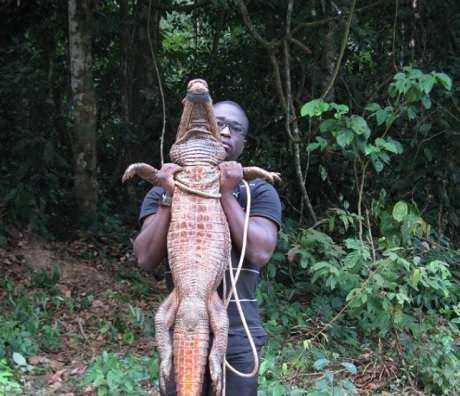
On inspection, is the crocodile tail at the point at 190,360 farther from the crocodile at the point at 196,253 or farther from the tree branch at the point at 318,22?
the tree branch at the point at 318,22

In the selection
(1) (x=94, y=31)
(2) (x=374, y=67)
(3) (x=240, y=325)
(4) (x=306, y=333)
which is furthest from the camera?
(2) (x=374, y=67)

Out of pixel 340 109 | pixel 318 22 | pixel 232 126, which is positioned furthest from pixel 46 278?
pixel 232 126

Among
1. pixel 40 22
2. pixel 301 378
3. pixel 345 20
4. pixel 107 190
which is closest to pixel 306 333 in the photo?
pixel 301 378

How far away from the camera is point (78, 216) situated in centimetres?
744

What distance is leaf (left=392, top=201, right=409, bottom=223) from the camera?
17.0ft

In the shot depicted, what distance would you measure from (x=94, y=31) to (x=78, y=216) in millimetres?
1770

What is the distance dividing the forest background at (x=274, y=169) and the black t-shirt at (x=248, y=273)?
1.68 m

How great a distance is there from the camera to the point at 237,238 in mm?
2436

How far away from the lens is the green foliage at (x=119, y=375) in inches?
165

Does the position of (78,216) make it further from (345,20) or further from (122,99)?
(345,20)

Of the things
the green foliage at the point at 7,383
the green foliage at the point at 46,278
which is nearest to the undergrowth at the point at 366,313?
the green foliage at the point at 7,383

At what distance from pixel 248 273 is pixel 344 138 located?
2732 millimetres

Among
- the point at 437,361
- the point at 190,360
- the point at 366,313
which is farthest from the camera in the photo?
the point at 366,313

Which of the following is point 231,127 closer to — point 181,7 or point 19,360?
point 19,360
